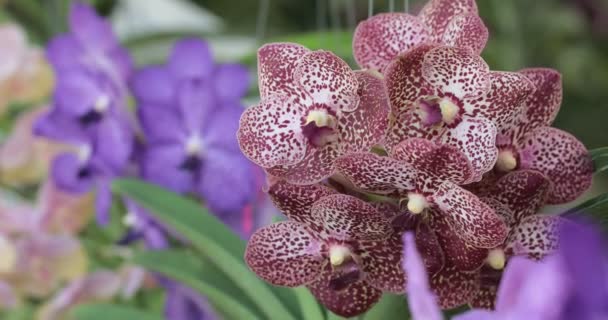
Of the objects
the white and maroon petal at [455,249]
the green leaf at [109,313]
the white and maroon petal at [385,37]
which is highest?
the white and maroon petal at [385,37]

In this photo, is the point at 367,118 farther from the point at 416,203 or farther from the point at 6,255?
the point at 6,255

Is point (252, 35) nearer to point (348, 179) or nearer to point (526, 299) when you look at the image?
point (348, 179)

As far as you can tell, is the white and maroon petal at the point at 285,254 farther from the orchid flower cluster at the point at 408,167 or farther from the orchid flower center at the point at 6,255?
the orchid flower center at the point at 6,255

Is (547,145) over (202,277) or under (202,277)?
over

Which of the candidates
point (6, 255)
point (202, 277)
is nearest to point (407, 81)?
point (202, 277)

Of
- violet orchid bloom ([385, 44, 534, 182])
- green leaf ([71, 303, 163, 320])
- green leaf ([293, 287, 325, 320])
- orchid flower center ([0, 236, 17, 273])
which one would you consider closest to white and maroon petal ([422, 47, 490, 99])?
violet orchid bloom ([385, 44, 534, 182])

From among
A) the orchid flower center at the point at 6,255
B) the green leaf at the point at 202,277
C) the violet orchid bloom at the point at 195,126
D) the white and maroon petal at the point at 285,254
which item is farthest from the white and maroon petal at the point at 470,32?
the orchid flower center at the point at 6,255

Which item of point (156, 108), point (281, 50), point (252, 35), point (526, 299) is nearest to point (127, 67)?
→ point (156, 108)

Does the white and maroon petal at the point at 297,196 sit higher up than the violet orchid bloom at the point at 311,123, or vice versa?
the violet orchid bloom at the point at 311,123
